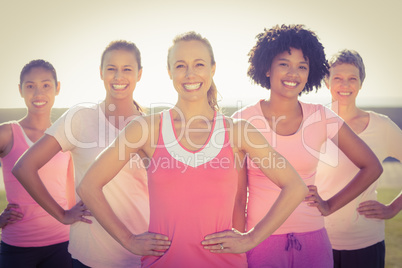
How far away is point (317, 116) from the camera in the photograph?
3227 mm

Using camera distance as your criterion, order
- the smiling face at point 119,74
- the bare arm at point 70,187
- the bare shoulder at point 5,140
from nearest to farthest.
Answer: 1. the smiling face at point 119,74
2. the bare arm at point 70,187
3. the bare shoulder at point 5,140

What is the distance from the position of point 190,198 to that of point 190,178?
0.38 feet

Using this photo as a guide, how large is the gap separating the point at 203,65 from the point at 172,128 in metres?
0.47

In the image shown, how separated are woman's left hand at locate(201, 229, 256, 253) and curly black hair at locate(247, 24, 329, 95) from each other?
62.7 inches

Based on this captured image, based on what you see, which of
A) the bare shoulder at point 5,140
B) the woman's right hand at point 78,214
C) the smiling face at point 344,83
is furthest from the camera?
the smiling face at point 344,83

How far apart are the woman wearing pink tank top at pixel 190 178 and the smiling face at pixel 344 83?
70.1 inches

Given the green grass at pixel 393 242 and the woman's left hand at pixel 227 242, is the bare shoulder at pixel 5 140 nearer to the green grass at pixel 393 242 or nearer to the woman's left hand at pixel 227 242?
the woman's left hand at pixel 227 242

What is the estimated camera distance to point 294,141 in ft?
10.3

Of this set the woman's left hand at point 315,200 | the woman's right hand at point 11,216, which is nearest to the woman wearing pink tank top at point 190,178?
the woman's left hand at point 315,200

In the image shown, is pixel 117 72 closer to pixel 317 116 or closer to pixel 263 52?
pixel 263 52

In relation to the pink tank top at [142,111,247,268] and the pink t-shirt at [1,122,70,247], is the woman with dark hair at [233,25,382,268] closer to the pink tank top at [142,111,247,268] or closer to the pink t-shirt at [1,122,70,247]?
the pink tank top at [142,111,247,268]

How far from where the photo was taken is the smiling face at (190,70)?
265 cm

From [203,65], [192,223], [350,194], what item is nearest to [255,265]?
[192,223]

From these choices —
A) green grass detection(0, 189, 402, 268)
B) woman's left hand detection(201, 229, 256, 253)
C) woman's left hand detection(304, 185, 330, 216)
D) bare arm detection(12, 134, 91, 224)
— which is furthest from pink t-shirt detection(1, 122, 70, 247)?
green grass detection(0, 189, 402, 268)
